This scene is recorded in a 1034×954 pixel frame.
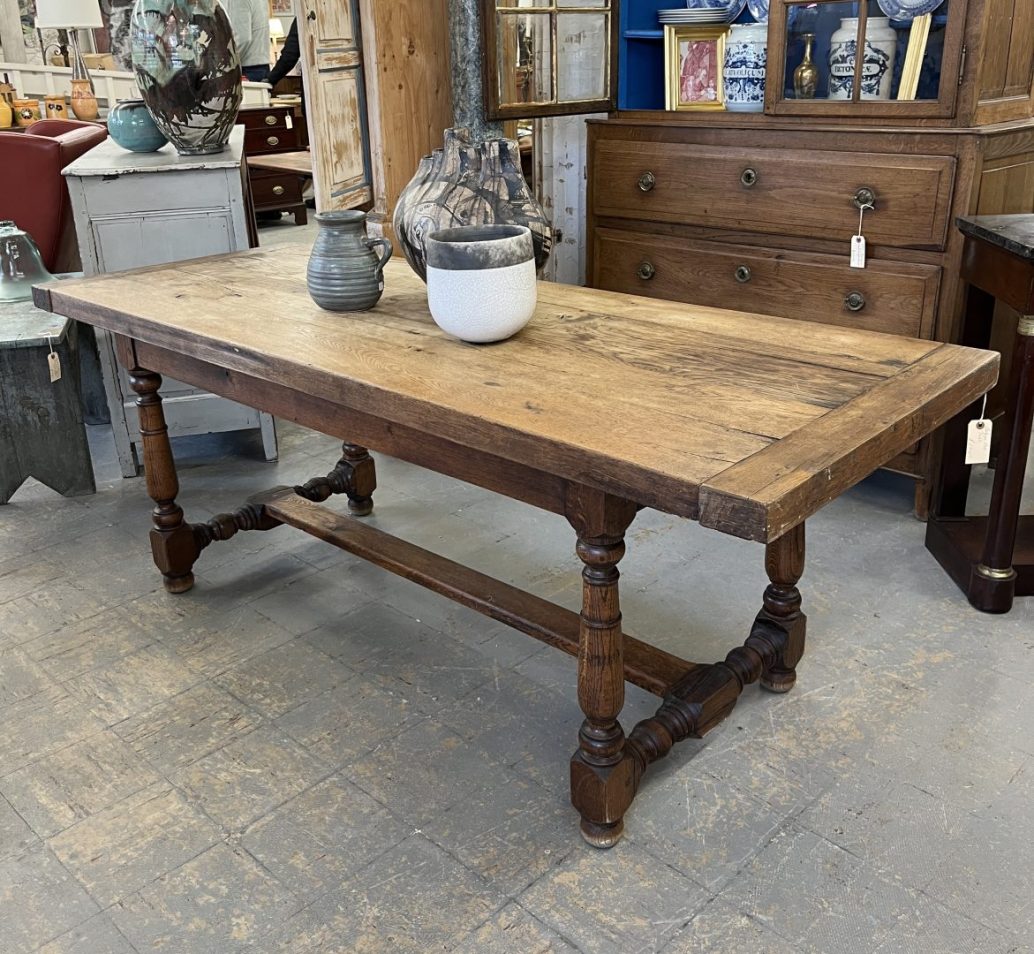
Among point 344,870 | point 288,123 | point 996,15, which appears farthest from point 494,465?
point 288,123

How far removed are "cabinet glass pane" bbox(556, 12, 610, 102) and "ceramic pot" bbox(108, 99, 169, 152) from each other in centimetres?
125

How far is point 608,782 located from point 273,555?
1.32m

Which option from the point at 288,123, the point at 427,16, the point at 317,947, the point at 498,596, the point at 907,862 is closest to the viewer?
the point at 317,947

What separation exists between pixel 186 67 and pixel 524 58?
0.96m

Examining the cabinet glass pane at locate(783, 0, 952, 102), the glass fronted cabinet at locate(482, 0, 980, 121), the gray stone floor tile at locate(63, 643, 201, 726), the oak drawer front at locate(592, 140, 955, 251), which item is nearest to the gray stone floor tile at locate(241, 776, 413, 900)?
the gray stone floor tile at locate(63, 643, 201, 726)

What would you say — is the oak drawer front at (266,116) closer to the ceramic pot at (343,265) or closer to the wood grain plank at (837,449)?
the ceramic pot at (343,265)

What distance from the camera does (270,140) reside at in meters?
7.84

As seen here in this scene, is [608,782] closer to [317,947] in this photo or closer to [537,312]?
[317,947]

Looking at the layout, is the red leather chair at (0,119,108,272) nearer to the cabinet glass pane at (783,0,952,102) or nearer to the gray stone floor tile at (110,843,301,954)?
the cabinet glass pane at (783,0,952,102)

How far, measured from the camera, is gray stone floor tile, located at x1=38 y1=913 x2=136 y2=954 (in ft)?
4.84

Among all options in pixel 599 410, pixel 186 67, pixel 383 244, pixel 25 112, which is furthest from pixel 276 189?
pixel 599 410

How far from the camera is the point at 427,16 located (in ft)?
10.4

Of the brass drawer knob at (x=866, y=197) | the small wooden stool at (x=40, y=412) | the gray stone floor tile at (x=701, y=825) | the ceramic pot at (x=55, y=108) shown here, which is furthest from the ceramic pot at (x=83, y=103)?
the gray stone floor tile at (x=701, y=825)

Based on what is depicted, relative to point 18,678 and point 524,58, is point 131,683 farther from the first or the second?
point 524,58
